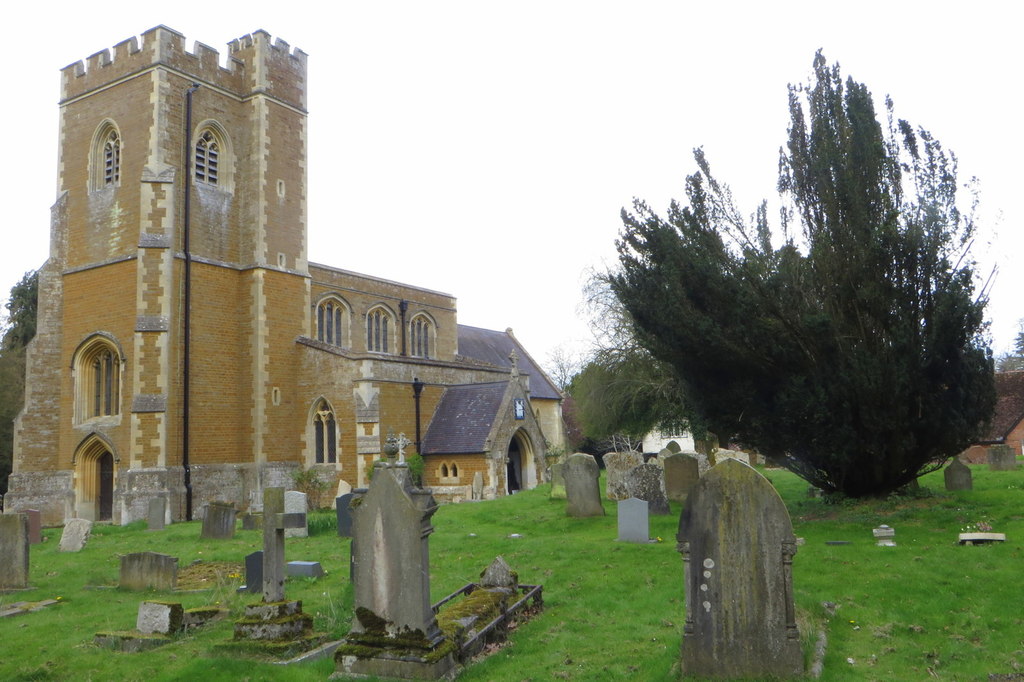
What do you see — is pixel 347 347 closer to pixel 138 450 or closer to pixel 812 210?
pixel 138 450

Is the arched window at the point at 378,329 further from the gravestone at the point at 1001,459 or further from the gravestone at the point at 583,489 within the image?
the gravestone at the point at 1001,459

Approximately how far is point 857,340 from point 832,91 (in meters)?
5.07

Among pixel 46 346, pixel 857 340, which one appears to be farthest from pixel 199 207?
pixel 857 340

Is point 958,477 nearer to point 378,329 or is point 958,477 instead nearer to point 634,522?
point 634,522

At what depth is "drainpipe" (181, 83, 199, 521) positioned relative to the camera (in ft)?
71.2

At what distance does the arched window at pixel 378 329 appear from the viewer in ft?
100

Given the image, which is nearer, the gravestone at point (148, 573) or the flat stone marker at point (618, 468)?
the gravestone at point (148, 573)

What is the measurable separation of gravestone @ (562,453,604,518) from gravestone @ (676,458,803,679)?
9.23 meters

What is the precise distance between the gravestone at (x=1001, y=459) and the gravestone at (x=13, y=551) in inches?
934

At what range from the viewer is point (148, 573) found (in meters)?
11.2

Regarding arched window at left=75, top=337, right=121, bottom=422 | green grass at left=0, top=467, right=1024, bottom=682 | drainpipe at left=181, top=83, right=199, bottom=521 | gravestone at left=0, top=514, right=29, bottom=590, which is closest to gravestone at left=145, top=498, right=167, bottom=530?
drainpipe at left=181, top=83, right=199, bottom=521

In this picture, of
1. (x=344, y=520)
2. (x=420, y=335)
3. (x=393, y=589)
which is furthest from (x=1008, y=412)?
(x=393, y=589)

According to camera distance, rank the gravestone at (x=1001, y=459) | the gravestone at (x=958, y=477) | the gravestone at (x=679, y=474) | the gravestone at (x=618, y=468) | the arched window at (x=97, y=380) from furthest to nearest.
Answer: the gravestone at (x=1001, y=459), the arched window at (x=97, y=380), the gravestone at (x=618, y=468), the gravestone at (x=679, y=474), the gravestone at (x=958, y=477)

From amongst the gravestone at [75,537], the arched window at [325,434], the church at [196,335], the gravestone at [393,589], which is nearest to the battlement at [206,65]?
the church at [196,335]
